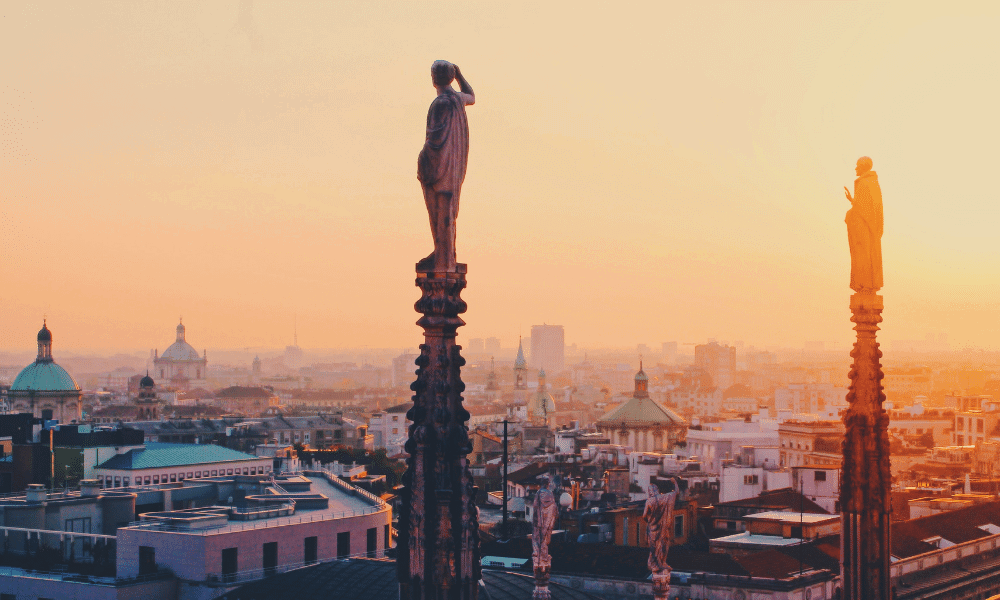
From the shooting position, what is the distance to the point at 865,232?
11305 millimetres

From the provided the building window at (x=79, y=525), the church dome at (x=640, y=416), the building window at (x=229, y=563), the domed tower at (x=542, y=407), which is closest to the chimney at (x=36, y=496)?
the building window at (x=79, y=525)

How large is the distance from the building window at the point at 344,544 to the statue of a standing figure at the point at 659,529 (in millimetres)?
29430

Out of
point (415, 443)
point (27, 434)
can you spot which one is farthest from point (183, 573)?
point (27, 434)

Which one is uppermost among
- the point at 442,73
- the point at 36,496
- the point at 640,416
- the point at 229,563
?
the point at 442,73

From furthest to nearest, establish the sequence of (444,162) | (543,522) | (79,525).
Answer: (79,525)
(543,522)
(444,162)

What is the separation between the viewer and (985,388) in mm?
192375

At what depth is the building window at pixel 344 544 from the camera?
39.1m

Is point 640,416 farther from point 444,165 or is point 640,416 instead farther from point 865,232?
point 444,165

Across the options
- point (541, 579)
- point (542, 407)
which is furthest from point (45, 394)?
point (541, 579)

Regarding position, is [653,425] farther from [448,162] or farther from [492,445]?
[448,162]

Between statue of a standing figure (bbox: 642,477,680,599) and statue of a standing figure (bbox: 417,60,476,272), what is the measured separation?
2904 mm

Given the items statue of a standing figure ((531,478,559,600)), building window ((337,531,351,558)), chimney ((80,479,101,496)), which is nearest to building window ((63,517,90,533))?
chimney ((80,479,101,496))

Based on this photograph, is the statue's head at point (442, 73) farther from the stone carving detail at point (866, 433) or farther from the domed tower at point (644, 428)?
the domed tower at point (644, 428)

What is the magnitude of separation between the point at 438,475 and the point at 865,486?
3.92 m
